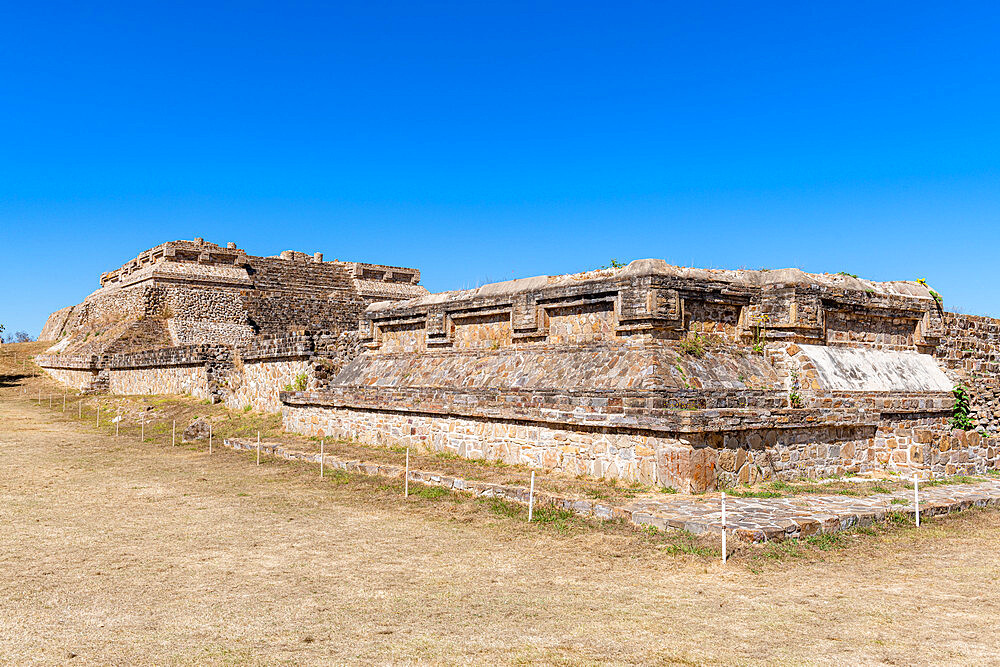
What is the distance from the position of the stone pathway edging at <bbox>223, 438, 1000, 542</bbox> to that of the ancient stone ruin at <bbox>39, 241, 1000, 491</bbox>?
0.82 m

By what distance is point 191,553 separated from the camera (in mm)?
7164

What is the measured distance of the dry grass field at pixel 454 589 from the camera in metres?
4.66

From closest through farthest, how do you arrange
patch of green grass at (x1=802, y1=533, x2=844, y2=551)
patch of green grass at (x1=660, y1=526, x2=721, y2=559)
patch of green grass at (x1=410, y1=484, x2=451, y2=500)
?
1. patch of green grass at (x1=660, y1=526, x2=721, y2=559)
2. patch of green grass at (x1=802, y1=533, x2=844, y2=551)
3. patch of green grass at (x1=410, y1=484, x2=451, y2=500)

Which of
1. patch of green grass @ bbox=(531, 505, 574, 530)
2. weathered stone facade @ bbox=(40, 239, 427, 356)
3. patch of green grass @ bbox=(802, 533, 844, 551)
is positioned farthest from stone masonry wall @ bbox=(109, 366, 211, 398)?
patch of green grass @ bbox=(802, 533, 844, 551)

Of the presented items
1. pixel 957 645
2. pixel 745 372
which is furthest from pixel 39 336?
pixel 957 645

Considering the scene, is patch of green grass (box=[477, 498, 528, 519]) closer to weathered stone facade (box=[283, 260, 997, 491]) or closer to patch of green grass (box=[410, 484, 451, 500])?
patch of green grass (box=[410, 484, 451, 500])

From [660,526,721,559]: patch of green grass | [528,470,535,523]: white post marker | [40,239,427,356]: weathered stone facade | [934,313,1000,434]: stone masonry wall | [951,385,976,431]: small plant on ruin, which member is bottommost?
[660,526,721,559]: patch of green grass

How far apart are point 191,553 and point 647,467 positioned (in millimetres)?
5296

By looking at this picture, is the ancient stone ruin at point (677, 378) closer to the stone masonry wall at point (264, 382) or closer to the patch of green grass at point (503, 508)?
the patch of green grass at point (503, 508)

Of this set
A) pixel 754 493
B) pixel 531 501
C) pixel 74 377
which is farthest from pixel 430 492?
pixel 74 377

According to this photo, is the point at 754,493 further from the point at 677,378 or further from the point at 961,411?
the point at 961,411

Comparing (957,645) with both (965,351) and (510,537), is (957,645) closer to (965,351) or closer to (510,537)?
(510,537)

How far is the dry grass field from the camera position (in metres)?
4.66

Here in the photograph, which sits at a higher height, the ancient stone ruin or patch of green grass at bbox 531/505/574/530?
the ancient stone ruin
